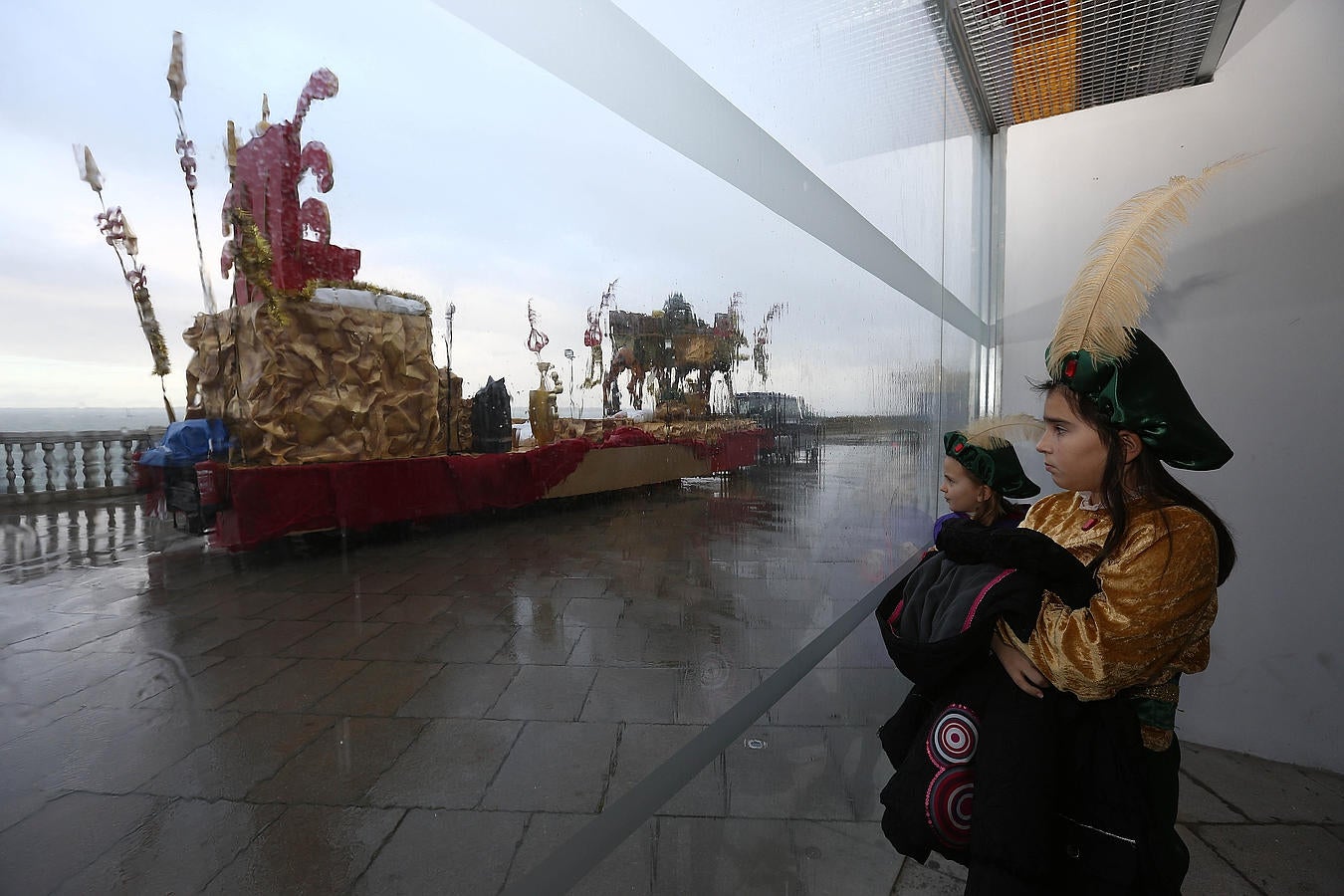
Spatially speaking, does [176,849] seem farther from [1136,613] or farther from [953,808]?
[1136,613]

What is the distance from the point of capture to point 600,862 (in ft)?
3.20

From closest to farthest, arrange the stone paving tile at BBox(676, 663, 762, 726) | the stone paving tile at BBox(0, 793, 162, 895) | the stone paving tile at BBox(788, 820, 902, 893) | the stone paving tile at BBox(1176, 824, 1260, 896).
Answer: the stone paving tile at BBox(0, 793, 162, 895) → the stone paving tile at BBox(676, 663, 762, 726) → the stone paving tile at BBox(788, 820, 902, 893) → the stone paving tile at BBox(1176, 824, 1260, 896)

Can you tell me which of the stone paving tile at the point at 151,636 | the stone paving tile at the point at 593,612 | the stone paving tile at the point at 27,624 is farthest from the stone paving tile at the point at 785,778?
the stone paving tile at the point at 27,624

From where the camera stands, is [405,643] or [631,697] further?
[631,697]

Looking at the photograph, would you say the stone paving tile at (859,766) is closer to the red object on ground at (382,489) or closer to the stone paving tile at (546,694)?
the stone paving tile at (546,694)

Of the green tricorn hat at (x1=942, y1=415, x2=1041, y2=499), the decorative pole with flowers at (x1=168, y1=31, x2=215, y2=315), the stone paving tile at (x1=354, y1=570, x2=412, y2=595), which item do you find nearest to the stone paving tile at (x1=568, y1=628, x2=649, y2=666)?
the stone paving tile at (x1=354, y1=570, x2=412, y2=595)

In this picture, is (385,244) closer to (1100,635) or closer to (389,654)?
(389,654)

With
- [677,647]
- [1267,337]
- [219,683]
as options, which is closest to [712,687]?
[677,647]

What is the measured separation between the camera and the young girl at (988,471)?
1.59 m

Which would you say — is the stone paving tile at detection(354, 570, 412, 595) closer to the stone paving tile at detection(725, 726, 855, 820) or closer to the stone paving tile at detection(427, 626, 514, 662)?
the stone paving tile at detection(427, 626, 514, 662)

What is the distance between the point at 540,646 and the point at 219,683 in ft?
1.49

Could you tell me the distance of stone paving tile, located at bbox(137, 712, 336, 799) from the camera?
0.59 meters

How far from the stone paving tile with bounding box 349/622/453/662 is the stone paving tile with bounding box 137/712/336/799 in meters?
0.11

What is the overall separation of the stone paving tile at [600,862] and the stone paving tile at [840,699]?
0.43 metres
